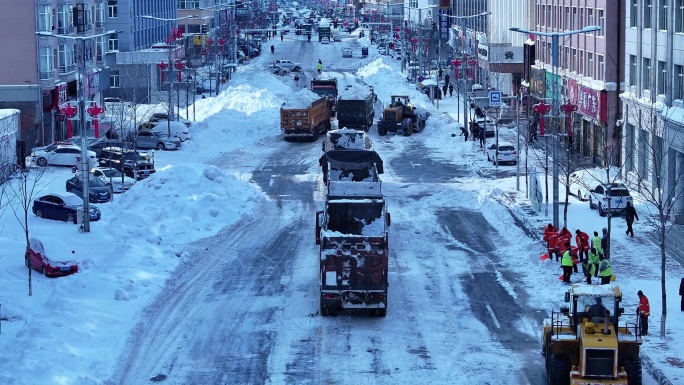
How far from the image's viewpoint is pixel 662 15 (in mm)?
48219

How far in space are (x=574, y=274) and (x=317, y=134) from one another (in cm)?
4180

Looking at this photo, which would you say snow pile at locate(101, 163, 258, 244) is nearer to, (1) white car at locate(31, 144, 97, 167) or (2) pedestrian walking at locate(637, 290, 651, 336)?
(1) white car at locate(31, 144, 97, 167)

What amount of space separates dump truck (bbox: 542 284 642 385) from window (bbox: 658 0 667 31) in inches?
1064

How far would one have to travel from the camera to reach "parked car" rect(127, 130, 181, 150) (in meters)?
69.3

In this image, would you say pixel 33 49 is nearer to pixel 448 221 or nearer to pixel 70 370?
pixel 448 221

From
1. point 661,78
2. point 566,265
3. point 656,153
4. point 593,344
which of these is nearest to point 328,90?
point 661,78

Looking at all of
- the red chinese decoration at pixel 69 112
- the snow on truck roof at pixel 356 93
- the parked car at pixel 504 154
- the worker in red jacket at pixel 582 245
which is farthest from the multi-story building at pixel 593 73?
the red chinese decoration at pixel 69 112

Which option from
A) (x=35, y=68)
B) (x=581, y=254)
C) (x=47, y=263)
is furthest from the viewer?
(x=35, y=68)

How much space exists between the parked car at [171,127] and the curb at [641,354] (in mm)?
26897

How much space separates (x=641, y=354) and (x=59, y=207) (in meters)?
26.2

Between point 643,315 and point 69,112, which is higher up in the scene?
point 69,112

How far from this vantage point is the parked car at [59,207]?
44844mm

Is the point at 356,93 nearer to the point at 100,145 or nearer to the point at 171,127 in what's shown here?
the point at 171,127

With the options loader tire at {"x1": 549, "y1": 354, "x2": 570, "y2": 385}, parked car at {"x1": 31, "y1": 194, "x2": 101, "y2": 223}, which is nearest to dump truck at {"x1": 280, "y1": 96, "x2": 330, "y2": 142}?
parked car at {"x1": 31, "y1": 194, "x2": 101, "y2": 223}
